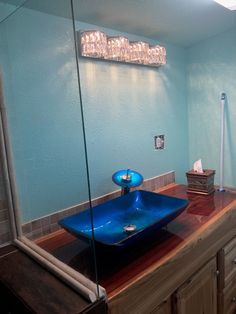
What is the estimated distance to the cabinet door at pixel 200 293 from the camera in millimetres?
1079

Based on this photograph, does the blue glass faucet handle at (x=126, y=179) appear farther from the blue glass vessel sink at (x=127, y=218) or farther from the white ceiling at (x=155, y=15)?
the white ceiling at (x=155, y=15)

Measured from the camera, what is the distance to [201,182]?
1666 millimetres

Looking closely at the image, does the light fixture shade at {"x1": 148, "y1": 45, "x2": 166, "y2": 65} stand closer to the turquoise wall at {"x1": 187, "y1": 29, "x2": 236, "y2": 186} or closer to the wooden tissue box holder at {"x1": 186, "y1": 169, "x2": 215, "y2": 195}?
the turquoise wall at {"x1": 187, "y1": 29, "x2": 236, "y2": 186}

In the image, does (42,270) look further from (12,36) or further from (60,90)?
(12,36)

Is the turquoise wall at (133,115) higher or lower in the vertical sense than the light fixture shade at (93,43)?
lower

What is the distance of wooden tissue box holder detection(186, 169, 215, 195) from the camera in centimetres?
166

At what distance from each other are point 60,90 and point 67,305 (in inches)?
32.7

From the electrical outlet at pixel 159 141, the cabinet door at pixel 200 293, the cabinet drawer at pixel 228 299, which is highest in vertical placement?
the electrical outlet at pixel 159 141

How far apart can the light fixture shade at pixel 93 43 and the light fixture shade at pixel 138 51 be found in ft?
0.74

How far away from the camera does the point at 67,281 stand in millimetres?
854

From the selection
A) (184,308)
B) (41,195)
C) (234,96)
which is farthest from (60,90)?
(234,96)

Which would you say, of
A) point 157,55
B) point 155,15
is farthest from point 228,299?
point 155,15

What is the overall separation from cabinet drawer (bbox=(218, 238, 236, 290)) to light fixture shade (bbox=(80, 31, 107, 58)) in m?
1.26

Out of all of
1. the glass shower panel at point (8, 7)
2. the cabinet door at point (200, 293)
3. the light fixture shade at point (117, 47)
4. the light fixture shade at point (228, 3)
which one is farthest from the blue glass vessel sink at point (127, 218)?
the light fixture shade at point (228, 3)
